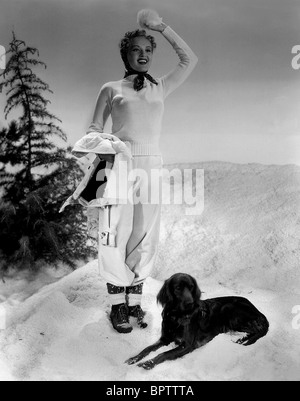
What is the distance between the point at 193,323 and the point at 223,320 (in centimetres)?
16

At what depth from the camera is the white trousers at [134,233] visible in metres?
2.74

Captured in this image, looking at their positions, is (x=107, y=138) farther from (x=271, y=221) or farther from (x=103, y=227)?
(x=271, y=221)

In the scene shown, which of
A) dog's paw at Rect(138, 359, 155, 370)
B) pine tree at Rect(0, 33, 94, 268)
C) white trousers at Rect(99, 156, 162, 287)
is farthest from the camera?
pine tree at Rect(0, 33, 94, 268)

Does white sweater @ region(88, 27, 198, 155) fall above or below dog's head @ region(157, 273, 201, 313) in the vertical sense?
above

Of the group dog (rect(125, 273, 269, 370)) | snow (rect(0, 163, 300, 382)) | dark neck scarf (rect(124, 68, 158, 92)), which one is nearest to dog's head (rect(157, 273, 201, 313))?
dog (rect(125, 273, 269, 370))

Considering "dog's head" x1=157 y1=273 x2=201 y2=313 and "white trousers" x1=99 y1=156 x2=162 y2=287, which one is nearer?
"dog's head" x1=157 y1=273 x2=201 y2=313

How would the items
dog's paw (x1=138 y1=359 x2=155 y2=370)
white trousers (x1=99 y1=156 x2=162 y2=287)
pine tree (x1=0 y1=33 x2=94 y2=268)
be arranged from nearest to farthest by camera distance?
dog's paw (x1=138 y1=359 x2=155 y2=370) → white trousers (x1=99 y1=156 x2=162 y2=287) → pine tree (x1=0 y1=33 x2=94 y2=268)

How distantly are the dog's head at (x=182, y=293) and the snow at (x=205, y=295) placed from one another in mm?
204

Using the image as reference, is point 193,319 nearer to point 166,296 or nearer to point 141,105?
point 166,296

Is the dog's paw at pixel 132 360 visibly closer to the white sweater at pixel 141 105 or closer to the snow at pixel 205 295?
the snow at pixel 205 295

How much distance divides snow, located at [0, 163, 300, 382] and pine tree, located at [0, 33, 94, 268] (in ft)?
0.65

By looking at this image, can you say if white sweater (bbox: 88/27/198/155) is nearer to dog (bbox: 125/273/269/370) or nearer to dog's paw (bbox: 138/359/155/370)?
dog (bbox: 125/273/269/370)

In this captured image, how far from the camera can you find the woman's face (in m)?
2.76

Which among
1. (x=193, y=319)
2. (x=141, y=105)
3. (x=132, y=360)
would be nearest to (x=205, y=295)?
(x=193, y=319)
